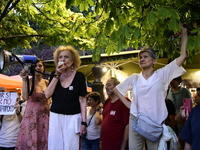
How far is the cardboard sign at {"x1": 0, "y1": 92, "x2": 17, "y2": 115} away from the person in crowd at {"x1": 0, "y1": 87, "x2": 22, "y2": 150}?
0.35 feet

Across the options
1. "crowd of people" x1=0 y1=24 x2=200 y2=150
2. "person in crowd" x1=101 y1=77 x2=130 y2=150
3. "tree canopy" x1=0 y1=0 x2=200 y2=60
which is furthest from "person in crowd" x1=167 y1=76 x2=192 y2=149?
"person in crowd" x1=101 y1=77 x2=130 y2=150

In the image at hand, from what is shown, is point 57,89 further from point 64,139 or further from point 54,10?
point 54,10

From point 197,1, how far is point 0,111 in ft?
13.1

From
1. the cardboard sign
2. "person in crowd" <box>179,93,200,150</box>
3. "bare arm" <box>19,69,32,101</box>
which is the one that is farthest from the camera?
the cardboard sign

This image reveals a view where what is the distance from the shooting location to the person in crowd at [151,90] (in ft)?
10.9

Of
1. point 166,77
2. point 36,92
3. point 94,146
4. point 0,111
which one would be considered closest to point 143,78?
point 166,77

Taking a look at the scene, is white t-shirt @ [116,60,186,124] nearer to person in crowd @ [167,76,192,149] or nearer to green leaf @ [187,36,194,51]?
green leaf @ [187,36,194,51]

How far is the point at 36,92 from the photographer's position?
4.37m

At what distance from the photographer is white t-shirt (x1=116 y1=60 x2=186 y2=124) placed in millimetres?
3328

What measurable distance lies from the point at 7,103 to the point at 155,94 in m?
3.12

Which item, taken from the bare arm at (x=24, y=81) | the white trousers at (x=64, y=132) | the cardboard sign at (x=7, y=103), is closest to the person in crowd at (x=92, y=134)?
the cardboard sign at (x=7, y=103)

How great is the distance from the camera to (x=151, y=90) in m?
3.37

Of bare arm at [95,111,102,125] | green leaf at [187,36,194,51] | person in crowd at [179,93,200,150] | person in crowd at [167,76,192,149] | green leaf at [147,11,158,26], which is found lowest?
bare arm at [95,111,102,125]

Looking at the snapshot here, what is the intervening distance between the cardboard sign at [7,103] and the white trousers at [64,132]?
203cm
